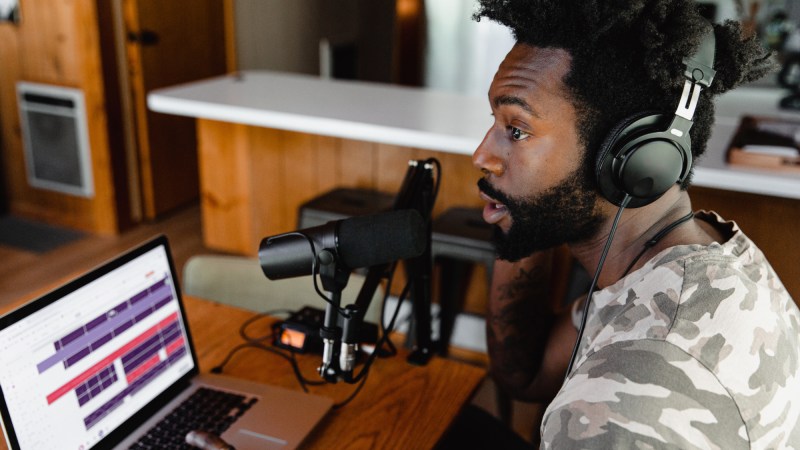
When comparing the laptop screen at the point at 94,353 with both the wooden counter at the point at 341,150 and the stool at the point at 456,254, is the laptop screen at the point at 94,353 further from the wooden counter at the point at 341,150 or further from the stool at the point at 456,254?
the wooden counter at the point at 341,150

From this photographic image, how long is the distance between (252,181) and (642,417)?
245cm

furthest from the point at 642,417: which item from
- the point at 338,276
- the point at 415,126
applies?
the point at 415,126

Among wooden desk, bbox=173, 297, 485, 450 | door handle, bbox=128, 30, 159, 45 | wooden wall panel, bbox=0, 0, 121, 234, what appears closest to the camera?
wooden desk, bbox=173, 297, 485, 450

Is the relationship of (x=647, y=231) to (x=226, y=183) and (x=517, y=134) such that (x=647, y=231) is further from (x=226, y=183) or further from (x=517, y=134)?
(x=226, y=183)

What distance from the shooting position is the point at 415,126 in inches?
89.0

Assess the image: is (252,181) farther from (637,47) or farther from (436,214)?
(637,47)

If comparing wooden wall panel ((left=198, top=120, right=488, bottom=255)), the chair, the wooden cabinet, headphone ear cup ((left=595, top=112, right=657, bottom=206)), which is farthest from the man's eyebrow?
the wooden cabinet

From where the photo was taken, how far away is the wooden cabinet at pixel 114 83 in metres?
3.65

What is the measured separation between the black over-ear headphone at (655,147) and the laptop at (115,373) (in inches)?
23.8

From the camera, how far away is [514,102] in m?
1.02

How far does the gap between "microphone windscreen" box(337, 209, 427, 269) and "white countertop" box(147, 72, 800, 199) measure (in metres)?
1.20

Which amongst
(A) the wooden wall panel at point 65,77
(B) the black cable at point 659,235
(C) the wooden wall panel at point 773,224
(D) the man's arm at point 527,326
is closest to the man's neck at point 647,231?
(B) the black cable at point 659,235

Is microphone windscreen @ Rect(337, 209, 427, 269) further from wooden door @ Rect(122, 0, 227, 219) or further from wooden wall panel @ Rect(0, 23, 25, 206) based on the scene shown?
wooden wall panel @ Rect(0, 23, 25, 206)

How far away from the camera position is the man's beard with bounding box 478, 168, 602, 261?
105cm
